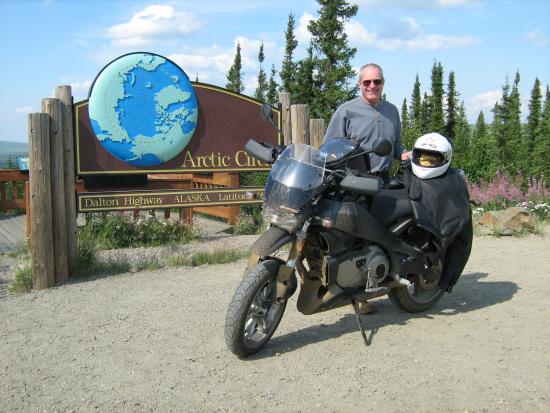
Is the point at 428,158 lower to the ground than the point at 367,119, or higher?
lower

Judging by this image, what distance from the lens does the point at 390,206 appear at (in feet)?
15.4

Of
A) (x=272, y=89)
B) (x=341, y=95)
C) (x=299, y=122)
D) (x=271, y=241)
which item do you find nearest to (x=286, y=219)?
(x=271, y=241)

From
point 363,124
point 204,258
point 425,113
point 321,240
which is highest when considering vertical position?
point 425,113

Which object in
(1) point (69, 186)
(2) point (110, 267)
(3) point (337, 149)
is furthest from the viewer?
(2) point (110, 267)

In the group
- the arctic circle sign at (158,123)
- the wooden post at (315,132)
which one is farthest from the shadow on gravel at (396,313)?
the arctic circle sign at (158,123)

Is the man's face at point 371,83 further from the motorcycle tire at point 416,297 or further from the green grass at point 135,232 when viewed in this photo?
the green grass at point 135,232

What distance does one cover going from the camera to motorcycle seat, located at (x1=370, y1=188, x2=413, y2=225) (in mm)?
4652

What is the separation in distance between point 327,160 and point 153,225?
510 cm

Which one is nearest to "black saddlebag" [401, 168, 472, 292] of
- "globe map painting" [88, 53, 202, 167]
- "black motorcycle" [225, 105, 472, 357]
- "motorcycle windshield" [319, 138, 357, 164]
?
"black motorcycle" [225, 105, 472, 357]

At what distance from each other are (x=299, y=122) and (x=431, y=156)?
354 centimetres

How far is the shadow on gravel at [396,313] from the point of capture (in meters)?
4.53

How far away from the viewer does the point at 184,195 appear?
25.0ft

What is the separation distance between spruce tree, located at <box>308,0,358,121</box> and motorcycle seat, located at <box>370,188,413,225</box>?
17626 millimetres

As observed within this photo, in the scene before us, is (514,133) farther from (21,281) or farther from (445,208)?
(21,281)
